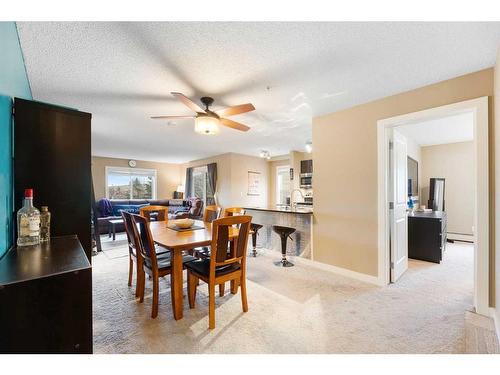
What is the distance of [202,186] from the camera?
7.83 meters

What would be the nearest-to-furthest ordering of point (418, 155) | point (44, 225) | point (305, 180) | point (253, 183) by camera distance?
point (44, 225) < point (418, 155) < point (305, 180) < point (253, 183)

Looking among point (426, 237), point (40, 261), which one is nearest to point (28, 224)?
point (40, 261)

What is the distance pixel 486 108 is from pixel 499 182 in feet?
2.53

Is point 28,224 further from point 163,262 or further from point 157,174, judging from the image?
point 157,174

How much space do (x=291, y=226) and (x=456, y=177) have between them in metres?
4.80

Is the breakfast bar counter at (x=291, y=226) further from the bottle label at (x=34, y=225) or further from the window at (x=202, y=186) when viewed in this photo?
the window at (x=202, y=186)

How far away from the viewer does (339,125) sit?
3.12m

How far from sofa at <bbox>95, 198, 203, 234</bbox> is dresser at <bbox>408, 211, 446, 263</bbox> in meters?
4.95

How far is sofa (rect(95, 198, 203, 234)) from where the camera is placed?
5.86m

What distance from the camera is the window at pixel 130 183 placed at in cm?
755

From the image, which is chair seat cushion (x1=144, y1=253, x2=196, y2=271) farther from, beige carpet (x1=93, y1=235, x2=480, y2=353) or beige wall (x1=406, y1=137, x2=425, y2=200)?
beige wall (x1=406, y1=137, x2=425, y2=200)

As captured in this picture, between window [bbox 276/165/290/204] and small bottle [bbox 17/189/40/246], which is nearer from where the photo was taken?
small bottle [bbox 17/189/40/246]

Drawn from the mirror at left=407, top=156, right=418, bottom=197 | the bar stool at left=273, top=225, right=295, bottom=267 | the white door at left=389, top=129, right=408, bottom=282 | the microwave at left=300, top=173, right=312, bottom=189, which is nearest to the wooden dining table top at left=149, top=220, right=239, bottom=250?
the bar stool at left=273, top=225, right=295, bottom=267
